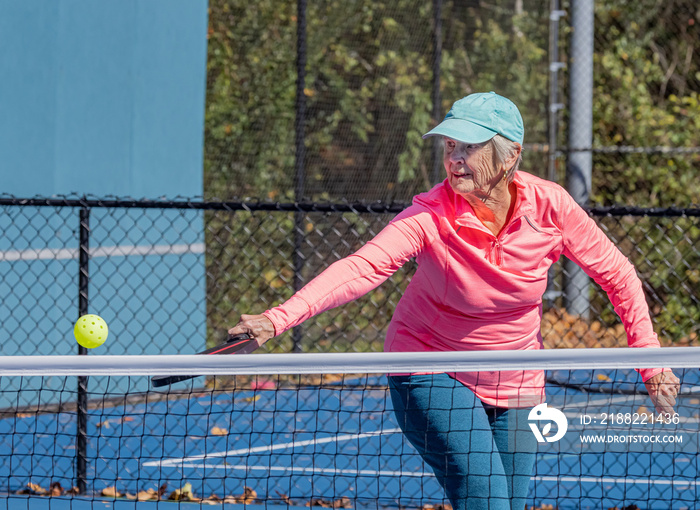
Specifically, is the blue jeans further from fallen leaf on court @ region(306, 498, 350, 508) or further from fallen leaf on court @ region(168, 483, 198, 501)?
fallen leaf on court @ region(168, 483, 198, 501)

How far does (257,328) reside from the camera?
8.34 ft

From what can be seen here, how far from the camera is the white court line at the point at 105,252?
6.72m

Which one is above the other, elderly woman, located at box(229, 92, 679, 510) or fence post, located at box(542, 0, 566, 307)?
fence post, located at box(542, 0, 566, 307)

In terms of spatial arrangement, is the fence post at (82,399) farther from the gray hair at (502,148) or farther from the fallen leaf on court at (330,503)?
the gray hair at (502,148)

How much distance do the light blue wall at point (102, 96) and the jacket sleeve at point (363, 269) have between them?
466cm

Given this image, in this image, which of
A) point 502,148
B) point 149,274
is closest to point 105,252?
point 149,274

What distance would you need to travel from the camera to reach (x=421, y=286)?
2.97 m

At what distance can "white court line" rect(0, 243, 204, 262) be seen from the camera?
672 cm

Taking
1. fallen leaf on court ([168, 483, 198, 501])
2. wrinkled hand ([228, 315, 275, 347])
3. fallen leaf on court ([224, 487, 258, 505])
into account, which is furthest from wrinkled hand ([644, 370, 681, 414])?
fallen leaf on court ([168, 483, 198, 501])

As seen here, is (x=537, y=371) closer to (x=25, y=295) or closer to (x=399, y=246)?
(x=399, y=246)

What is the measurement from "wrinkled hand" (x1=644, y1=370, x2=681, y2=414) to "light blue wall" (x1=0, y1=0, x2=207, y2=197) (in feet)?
17.1

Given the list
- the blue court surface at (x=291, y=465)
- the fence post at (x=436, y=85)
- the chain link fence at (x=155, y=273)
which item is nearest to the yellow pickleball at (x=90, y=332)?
the blue court surface at (x=291, y=465)

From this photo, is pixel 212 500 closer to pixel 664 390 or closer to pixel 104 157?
pixel 664 390

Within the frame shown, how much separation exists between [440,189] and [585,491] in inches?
113
